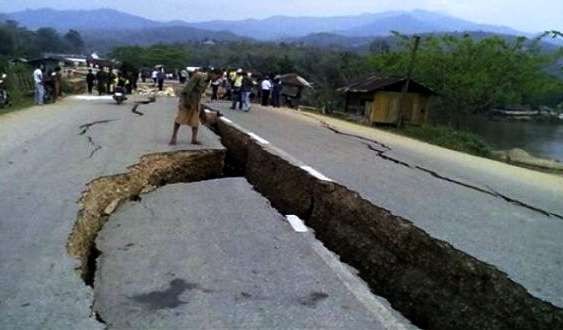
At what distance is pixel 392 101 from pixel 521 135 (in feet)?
66.5

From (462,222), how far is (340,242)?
1352 mm

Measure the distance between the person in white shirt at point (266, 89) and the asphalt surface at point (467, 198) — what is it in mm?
12988

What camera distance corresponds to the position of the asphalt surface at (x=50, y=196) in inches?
Answer: 138

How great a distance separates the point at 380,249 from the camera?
562 centimetres

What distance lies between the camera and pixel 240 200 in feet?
22.1

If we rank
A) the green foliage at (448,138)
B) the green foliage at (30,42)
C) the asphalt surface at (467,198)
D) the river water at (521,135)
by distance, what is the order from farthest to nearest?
the green foliage at (30,42)
the river water at (521,135)
the green foliage at (448,138)
the asphalt surface at (467,198)

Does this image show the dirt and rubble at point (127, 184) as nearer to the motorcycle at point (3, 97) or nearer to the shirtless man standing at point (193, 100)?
the shirtless man standing at point (193, 100)

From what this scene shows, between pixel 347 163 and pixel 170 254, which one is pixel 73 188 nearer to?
pixel 170 254

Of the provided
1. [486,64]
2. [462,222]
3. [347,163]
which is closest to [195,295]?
[462,222]

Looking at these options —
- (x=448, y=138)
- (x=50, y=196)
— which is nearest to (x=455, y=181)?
(x=50, y=196)

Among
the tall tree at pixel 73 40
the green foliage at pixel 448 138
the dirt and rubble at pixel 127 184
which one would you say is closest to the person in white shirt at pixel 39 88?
the dirt and rubble at pixel 127 184

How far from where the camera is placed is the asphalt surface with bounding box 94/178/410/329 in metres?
3.60

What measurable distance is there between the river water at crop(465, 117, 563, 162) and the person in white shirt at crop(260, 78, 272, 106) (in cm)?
1390

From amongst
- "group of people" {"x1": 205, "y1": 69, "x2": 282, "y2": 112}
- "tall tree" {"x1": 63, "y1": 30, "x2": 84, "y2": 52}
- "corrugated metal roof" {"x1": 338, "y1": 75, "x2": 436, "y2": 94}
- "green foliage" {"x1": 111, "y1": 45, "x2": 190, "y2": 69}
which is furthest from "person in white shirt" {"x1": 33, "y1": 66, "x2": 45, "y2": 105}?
"tall tree" {"x1": 63, "y1": 30, "x2": 84, "y2": 52}
